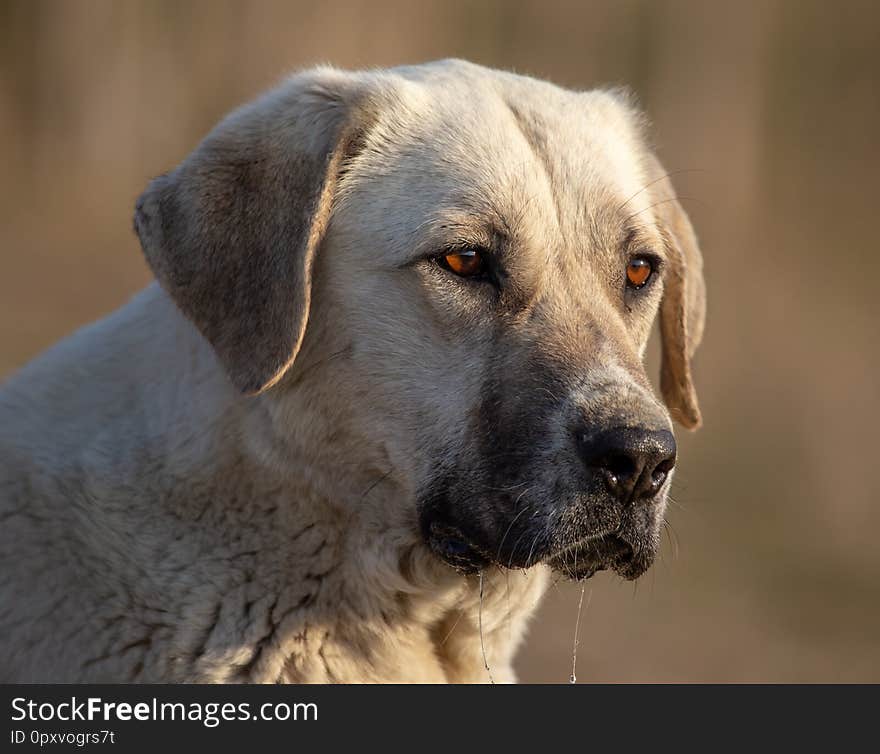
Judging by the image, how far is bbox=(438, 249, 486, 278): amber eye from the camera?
319 centimetres

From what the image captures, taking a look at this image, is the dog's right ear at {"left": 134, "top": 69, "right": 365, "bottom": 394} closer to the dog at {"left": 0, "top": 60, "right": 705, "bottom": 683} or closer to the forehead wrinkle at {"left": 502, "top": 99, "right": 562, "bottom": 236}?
the dog at {"left": 0, "top": 60, "right": 705, "bottom": 683}

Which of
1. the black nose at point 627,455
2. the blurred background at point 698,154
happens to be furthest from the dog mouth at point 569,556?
the blurred background at point 698,154

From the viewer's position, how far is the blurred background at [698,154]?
10.5 metres

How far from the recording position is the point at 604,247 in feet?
11.0

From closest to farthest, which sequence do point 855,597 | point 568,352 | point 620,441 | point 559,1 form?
point 620,441, point 568,352, point 855,597, point 559,1

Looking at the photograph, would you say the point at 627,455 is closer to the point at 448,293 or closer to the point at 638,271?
the point at 448,293

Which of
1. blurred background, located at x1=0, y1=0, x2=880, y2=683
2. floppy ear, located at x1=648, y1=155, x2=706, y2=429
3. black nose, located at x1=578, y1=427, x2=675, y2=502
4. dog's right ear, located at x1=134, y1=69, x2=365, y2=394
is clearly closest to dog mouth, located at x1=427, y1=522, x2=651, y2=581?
black nose, located at x1=578, y1=427, x2=675, y2=502

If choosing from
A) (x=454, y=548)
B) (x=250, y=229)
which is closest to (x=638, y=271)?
(x=454, y=548)

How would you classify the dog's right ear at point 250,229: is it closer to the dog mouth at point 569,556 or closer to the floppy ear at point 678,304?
the dog mouth at point 569,556

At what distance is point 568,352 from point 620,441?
0.31m

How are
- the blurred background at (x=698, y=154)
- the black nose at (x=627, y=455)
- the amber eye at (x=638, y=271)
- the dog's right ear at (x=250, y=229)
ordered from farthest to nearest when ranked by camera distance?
1. the blurred background at (x=698, y=154)
2. the amber eye at (x=638, y=271)
3. the dog's right ear at (x=250, y=229)
4. the black nose at (x=627, y=455)

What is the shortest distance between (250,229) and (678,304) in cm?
133

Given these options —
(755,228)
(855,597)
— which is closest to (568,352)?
(855,597)
